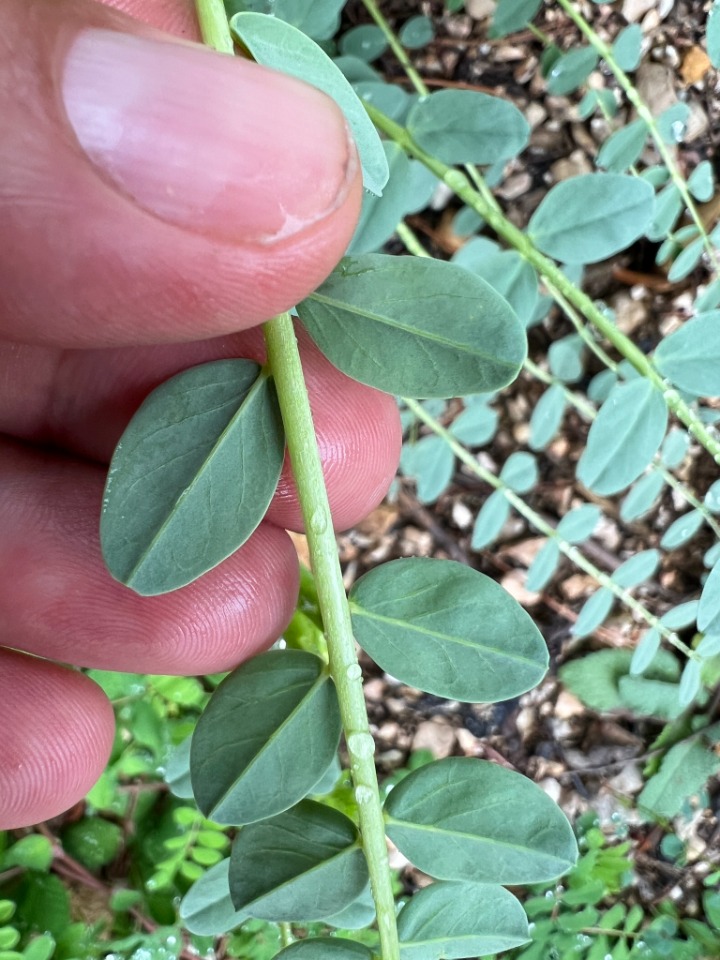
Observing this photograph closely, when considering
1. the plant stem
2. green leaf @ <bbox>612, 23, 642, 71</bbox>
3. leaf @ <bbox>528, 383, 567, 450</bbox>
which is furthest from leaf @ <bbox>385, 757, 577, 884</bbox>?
green leaf @ <bbox>612, 23, 642, 71</bbox>

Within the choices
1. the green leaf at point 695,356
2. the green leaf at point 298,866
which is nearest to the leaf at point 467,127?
the green leaf at point 695,356

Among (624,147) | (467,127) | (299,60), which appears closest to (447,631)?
(299,60)

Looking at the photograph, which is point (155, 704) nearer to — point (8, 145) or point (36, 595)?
point (36, 595)

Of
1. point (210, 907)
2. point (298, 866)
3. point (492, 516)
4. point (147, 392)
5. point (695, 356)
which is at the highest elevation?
point (695, 356)

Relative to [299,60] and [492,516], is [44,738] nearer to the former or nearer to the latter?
[492,516]

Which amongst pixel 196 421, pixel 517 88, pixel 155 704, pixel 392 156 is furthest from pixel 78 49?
pixel 517 88

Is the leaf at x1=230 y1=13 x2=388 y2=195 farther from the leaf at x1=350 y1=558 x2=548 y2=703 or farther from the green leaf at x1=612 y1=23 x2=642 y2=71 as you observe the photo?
the green leaf at x1=612 y1=23 x2=642 y2=71
